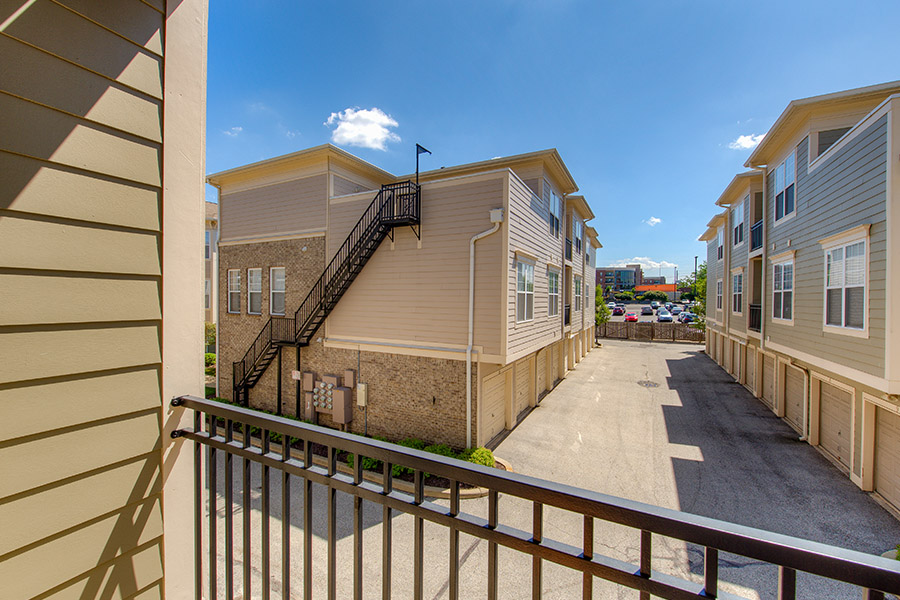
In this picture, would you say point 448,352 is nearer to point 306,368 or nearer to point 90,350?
point 306,368

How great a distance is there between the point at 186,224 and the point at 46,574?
5.30 feet

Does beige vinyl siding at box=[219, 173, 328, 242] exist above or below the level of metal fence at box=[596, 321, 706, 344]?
above

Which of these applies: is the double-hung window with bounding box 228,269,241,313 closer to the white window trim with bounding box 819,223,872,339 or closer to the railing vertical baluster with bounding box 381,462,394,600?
the railing vertical baluster with bounding box 381,462,394,600

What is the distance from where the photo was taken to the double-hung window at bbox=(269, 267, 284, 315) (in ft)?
37.4

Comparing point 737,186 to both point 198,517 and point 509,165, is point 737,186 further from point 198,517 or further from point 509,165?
point 198,517

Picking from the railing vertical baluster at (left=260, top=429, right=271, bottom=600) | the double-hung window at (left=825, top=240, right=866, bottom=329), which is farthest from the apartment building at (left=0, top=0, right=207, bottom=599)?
the double-hung window at (left=825, top=240, right=866, bottom=329)

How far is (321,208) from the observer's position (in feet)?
34.5

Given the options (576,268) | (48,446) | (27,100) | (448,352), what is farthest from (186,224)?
(576,268)

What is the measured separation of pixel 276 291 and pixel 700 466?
12216 millimetres

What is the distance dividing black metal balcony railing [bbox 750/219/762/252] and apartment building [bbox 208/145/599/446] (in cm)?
647

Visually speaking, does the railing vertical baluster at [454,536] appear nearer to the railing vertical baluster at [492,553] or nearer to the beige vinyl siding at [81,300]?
the railing vertical baluster at [492,553]

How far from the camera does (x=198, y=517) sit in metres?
2.06

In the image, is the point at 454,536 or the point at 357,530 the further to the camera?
the point at 357,530

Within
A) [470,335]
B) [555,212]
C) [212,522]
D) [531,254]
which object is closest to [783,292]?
[555,212]
